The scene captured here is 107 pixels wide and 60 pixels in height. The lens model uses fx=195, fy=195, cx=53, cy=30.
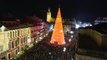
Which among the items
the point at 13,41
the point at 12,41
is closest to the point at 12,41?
the point at 12,41

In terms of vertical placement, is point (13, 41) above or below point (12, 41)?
below

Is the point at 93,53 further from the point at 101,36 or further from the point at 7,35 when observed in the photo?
the point at 7,35

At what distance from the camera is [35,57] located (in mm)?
40406

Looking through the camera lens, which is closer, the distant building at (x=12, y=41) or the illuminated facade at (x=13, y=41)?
the distant building at (x=12, y=41)

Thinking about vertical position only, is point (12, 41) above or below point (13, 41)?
above

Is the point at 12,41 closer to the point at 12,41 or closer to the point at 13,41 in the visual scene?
the point at 12,41

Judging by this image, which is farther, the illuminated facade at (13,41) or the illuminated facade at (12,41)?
the illuminated facade at (13,41)

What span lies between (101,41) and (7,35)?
31584mm

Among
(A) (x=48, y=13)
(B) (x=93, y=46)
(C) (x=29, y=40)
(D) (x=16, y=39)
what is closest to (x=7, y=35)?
(D) (x=16, y=39)

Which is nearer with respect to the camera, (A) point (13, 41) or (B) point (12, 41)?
(B) point (12, 41)

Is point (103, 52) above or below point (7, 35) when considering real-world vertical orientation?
above

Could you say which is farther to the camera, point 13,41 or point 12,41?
point 13,41

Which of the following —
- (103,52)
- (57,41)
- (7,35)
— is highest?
(103,52)

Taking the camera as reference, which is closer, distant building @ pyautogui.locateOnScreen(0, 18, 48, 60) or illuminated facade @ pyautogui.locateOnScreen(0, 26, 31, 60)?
distant building @ pyautogui.locateOnScreen(0, 18, 48, 60)
